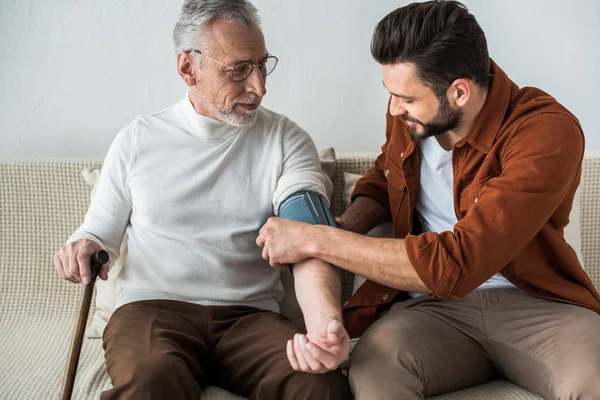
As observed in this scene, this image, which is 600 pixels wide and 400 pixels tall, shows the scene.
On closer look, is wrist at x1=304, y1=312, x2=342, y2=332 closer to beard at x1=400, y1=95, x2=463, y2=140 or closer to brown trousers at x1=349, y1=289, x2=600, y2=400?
brown trousers at x1=349, y1=289, x2=600, y2=400

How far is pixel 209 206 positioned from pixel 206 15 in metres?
0.51

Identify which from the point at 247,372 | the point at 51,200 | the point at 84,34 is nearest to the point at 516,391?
the point at 247,372

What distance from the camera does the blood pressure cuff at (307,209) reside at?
1.94m

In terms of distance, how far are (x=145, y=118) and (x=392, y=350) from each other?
3.11 feet

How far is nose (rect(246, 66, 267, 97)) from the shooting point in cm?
200

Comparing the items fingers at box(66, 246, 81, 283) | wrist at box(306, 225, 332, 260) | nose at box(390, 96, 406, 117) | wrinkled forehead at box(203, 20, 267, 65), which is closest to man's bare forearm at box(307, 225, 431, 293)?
wrist at box(306, 225, 332, 260)

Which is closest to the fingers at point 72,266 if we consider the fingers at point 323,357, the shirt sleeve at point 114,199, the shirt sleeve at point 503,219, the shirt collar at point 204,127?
the shirt sleeve at point 114,199

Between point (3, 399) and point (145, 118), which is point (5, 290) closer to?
point (3, 399)

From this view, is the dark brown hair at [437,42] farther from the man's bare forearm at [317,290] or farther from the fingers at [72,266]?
the fingers at [72,266]

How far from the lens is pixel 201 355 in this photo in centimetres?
190

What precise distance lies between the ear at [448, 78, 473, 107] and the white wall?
71 centimetres

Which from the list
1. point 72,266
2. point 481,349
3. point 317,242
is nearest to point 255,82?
point 317,242

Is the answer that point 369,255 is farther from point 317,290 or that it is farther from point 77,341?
point 77,341

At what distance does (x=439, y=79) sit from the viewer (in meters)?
1.85
